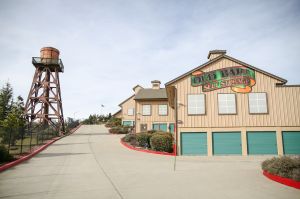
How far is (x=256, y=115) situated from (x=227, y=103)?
281 centimetres

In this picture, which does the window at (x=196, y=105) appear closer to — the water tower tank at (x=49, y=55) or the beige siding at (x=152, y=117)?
the beige siding at (x=152, y=117)

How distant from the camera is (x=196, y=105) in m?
20.3

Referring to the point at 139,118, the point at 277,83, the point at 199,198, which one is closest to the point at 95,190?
the point at 199,198

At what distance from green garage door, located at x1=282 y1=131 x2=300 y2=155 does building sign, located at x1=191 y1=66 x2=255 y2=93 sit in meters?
5.53

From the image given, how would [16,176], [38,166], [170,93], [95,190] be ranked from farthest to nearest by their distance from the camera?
[170,93] < [38,166] < [16,176] < [95,190]

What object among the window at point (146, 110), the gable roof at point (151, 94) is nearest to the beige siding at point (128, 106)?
the gable roof at point (151, 94)

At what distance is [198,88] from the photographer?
20.7 m

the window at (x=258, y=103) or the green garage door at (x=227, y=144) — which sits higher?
the window at (x=258, y=103)

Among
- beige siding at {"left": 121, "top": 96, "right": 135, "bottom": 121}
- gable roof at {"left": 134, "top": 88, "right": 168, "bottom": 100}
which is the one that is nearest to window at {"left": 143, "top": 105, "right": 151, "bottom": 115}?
gable roof at {"left": 134, "top": 88, "right": 168, "bottom": 100}

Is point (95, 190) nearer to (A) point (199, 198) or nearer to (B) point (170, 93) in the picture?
(A) point (199, 198)

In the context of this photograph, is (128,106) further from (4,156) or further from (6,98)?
(4,156)

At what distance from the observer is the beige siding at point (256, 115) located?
19703mm

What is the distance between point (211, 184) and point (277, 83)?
1536 cm

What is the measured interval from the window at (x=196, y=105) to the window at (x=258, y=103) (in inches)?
172
